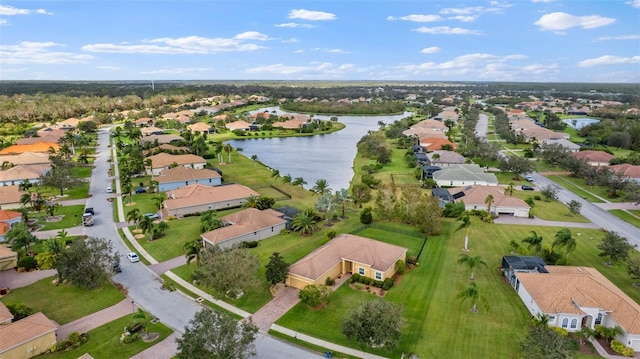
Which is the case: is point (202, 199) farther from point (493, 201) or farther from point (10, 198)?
point (493, 201)

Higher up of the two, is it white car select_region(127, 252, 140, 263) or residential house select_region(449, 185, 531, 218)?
residential house select_region(449, 185, 531, 218)

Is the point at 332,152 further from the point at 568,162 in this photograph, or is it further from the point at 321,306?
the point at 321,306

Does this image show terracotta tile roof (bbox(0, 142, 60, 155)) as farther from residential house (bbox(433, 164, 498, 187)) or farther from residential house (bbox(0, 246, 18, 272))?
residential house (bbox(433, 164, 498, 187))

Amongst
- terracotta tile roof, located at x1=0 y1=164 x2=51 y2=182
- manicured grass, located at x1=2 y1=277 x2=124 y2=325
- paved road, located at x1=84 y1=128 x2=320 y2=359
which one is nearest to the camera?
paved road, located at x1=84 y1=128 x2=320 y2=359

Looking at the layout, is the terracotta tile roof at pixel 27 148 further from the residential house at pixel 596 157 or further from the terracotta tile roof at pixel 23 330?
the residential house at pixel 596 157

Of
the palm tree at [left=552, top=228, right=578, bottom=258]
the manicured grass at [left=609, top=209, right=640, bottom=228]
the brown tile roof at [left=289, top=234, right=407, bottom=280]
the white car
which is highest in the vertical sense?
the palm tree at [left=552, top=228, right=578, bottom=258]

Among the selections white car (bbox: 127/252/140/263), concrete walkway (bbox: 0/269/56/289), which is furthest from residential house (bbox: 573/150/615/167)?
concrete walkway (bbox: 0/269/56/289)
